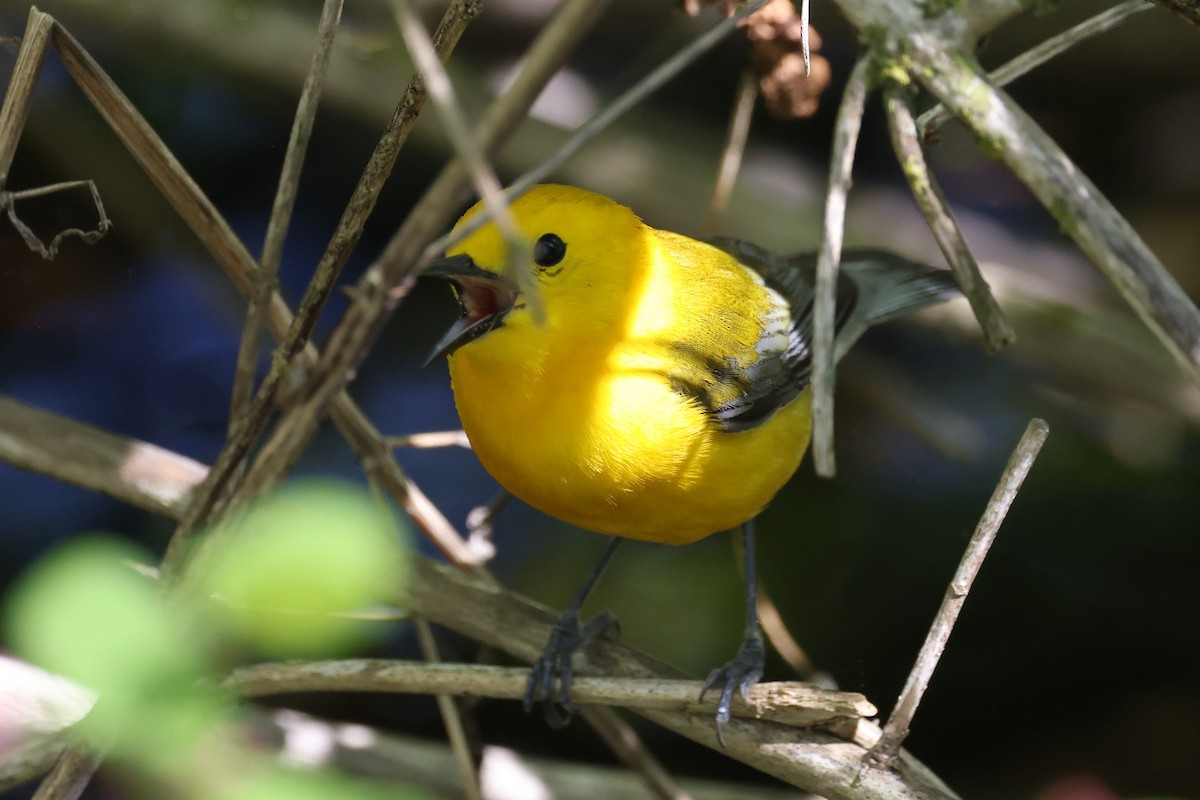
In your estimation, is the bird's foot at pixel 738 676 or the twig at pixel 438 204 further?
the bird's foot at pixel 738 676

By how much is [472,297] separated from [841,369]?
2520 millimetres

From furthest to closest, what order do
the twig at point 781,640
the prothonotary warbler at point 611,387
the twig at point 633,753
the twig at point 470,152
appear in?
1. the twig at point 781,640
2. the twig at point 633,753
3. the prothonotary warbler at point 611,387
4. the twig at point 470,152

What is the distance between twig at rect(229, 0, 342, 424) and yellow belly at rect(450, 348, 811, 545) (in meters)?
0.51

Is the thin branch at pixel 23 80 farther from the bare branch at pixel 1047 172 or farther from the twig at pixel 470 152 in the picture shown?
the bare branch at pixel 1047 172

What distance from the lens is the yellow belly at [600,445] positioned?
2713 mm

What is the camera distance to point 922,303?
3.92m

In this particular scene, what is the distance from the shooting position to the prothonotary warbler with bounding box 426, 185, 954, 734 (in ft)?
8.88

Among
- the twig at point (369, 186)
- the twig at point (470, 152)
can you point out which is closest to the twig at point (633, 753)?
the twig at point (369, 186)

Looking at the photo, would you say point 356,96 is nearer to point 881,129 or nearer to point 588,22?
point 881,129

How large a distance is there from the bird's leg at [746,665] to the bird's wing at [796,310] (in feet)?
2.16

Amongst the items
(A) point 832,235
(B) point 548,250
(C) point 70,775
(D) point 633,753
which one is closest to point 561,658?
(D) point 633,753

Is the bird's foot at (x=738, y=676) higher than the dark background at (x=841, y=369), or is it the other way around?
the dark background at (x=841, y=369)

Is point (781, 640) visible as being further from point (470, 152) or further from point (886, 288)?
point (470, 152)

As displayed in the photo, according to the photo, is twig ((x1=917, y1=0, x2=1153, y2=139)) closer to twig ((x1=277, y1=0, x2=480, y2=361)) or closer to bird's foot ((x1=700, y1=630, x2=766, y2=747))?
twig ((x1=277, y1=0, x2=480, y2=361))
